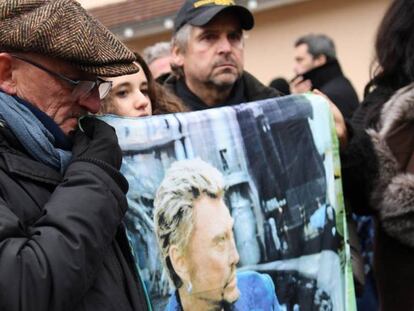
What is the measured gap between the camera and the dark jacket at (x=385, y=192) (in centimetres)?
287

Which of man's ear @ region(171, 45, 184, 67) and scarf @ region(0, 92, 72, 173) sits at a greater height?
scarf @ region(0, 92, 72, 173)

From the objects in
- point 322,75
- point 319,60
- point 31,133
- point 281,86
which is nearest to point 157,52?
point 281,86

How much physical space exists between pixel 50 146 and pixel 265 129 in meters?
0.78

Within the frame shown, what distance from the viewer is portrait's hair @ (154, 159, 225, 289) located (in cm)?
222

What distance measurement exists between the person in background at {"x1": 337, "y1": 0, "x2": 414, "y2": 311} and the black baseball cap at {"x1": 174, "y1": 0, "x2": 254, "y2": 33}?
20.9 inches

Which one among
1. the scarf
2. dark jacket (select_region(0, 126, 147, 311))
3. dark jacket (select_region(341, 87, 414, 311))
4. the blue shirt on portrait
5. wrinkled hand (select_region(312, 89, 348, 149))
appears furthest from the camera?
dark jacket (select_region(341, 87, 414, 311))

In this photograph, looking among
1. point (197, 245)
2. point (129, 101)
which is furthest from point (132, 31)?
point (197, 245)

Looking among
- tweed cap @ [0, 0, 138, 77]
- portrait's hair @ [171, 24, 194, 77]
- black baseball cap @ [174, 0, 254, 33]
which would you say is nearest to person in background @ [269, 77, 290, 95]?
portrait's hair @ [171, 24, 194, 77]

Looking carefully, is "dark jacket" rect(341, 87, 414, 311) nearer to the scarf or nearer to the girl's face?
the girl's face

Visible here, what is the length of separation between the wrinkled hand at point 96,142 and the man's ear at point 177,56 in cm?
143

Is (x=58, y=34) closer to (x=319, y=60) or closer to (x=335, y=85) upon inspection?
(x=335, y=85)

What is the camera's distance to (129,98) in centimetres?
293

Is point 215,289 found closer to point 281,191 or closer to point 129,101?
point 281,191

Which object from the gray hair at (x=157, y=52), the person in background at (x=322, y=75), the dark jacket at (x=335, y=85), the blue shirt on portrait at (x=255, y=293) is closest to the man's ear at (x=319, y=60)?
the person in background at (x=322, y=75)
